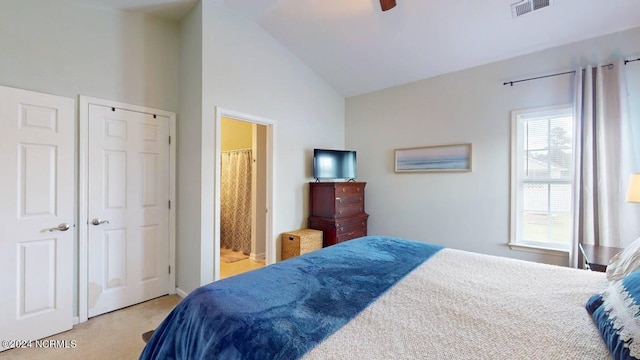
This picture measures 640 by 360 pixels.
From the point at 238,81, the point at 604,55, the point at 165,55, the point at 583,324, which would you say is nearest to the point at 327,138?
the point at 238,81

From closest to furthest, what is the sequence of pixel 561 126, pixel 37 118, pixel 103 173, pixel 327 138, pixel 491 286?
pixel 491 286 → pixel 37 118 → pixel 103 173 → pixel 561 126 → pixel 327 138

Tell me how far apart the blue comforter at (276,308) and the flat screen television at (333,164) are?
2.24 metres

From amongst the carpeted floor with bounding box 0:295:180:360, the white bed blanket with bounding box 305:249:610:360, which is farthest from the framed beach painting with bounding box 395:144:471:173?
the carpeted floor with bounding box 0:295:180:360

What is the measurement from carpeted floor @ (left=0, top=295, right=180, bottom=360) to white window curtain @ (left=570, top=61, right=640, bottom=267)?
4142 mm

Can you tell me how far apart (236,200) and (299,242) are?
1.93 metres

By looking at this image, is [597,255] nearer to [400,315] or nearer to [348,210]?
[400,315]

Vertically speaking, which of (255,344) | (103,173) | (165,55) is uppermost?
(165,55)

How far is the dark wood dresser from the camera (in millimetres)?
3738

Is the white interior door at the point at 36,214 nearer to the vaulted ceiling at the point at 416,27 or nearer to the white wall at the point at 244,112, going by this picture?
the white wall at the point at 244,112

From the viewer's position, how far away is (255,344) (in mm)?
935

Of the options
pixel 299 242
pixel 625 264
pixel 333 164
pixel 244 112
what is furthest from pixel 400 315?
pixel 333 164

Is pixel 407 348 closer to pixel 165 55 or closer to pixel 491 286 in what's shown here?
pixel 491 286

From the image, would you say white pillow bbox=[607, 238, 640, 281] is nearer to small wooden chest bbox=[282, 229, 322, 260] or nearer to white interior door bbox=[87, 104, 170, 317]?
small wooden chest bbox=[282, 229, 322, 260]

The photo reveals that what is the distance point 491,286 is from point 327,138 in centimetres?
331
